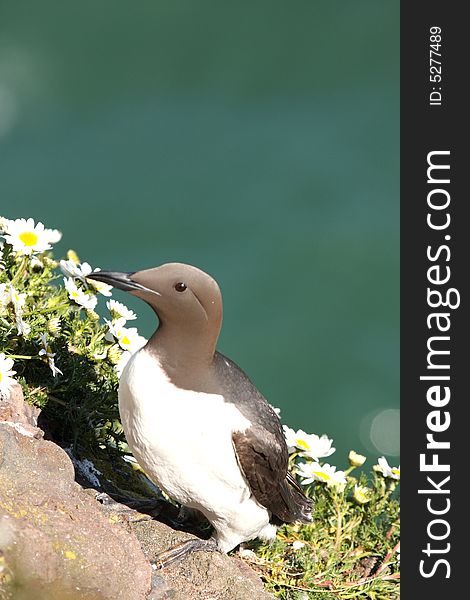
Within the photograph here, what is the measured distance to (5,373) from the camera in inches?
151

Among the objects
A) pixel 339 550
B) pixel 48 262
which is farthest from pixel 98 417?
pixel 339 550

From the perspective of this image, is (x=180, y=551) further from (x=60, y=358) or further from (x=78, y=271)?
(x=78, y=271)

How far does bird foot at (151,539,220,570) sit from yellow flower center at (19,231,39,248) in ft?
4.40

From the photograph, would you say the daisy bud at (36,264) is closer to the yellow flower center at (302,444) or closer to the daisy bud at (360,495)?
the yellow flower center at (302,444)

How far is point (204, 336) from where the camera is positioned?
3.72 metres

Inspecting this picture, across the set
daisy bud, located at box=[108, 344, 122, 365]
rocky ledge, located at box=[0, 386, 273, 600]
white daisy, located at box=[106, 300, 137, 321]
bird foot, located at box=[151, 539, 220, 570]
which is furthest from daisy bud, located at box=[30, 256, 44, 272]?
bird foot, located at box=[151, 539, 220, 570]

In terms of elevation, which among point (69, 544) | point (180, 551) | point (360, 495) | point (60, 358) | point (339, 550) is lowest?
point (69, 544)

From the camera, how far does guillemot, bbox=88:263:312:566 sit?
3.62m

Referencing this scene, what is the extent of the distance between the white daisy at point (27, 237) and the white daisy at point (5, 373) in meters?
0.45

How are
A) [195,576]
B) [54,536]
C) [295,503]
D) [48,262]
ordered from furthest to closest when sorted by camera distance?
[48,262]
[295,503]
[195,576]
[54,536]

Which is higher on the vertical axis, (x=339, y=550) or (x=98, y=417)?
(x=98, y=417)

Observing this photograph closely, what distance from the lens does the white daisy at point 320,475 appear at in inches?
183

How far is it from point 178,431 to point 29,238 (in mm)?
1061

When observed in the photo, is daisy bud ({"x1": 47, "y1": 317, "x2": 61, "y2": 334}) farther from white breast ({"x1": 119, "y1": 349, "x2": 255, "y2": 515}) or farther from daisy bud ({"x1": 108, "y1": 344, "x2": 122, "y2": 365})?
white breast ({"x1": 119, "y1": 349, "x2": 255, "y2": 515})
